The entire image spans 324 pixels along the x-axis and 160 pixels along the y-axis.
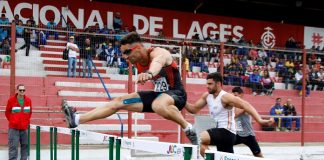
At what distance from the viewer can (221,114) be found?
787 centimetres

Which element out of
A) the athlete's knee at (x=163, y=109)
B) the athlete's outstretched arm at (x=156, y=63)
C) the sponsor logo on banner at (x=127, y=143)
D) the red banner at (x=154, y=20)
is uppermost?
the red banner at (x=154, y=20)

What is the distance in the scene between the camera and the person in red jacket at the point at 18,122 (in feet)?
36.3

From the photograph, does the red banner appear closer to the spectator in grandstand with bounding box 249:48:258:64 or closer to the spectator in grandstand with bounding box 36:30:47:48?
the spectator in grandstand with bounding box 36:30:47:48

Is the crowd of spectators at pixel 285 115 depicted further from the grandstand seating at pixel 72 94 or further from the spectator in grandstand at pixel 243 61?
the spectator in grandstand at pixel 243 61

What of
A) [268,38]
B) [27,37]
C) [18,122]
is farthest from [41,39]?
[268,38]

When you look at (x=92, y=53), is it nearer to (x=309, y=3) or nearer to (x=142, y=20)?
(x=142, y=20)

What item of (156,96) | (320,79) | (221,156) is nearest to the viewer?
(221,156)

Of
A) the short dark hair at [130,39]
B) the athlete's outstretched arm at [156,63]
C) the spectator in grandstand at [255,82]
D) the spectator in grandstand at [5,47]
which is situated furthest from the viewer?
the spectator in grandstand at [255,82]

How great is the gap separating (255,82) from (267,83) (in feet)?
2.72

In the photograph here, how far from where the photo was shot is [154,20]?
82.2ft

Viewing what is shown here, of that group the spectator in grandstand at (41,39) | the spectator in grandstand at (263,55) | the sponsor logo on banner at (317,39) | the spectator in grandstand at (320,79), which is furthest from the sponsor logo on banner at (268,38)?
the spectator in grandstand at (41,39)

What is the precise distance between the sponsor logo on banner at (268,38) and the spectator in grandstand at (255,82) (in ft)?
32.9

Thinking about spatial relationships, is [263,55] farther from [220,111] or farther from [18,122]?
[220,111]

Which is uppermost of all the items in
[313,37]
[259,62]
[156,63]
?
[313,37]
